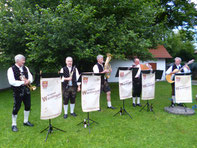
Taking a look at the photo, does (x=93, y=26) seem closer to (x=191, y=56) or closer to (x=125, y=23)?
(x=125, y=23)

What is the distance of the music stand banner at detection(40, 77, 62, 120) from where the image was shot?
329 cm

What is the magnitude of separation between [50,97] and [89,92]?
102cm

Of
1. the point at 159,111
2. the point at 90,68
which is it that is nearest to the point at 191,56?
the point at 90,68

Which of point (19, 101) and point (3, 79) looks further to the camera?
point (3, 79)

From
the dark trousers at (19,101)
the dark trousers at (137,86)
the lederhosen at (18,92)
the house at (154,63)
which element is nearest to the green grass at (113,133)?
the dark trousers at (19,101)

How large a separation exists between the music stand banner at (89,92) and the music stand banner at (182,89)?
302 cm

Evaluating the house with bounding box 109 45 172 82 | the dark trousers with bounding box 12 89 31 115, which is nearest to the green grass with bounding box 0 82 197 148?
the dark trousers with bounding box 12 89 31 115

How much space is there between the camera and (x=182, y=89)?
521 centimetres

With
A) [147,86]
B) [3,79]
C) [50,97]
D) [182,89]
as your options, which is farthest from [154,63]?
[50,97]

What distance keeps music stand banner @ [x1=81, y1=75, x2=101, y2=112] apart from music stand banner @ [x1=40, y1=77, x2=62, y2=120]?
2.08 ft

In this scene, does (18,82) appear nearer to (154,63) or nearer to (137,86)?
(137,86)

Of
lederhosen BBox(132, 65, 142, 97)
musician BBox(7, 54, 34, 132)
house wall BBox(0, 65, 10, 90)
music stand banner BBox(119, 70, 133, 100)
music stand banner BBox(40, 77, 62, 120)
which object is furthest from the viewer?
house wall BBox(0, 65, 10, 90)

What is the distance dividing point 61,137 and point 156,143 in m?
2.25

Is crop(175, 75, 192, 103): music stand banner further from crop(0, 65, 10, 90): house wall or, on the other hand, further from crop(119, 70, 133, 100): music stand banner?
crop(0, 65, 10, 90): house wall
